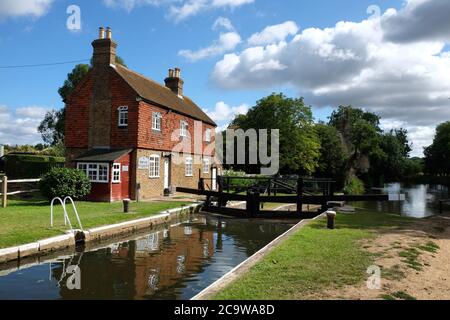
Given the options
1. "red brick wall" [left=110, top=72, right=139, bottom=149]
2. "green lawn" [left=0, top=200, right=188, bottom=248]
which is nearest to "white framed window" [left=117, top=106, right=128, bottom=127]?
"red brick wall" [left=110, top=72, right=139, bottom=149]

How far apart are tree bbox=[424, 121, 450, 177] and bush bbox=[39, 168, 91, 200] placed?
48769 millimetres

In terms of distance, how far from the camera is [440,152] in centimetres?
6612

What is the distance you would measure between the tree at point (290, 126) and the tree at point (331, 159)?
4529mm

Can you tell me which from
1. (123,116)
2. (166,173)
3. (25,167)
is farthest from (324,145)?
(25,167)

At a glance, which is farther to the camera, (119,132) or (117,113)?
(117,113)

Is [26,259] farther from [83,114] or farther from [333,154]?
[333,154]

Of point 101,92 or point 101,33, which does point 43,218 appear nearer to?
point 101,92

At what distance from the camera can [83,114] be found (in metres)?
25.7

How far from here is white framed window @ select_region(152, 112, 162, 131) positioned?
26.0 metres

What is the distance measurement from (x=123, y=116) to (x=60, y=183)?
22.6 ft

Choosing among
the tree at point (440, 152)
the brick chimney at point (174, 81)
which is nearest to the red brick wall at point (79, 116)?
the brick chimney at point (174, 81)

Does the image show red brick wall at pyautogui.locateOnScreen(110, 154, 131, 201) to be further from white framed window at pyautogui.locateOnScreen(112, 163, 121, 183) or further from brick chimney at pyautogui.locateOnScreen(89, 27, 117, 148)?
brick chimney at pyautogui.locateOnScreen(89, 27, 117, 148)

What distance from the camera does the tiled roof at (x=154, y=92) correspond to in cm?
2517

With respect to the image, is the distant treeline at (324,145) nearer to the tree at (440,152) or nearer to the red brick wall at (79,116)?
the tree at (440,152)
